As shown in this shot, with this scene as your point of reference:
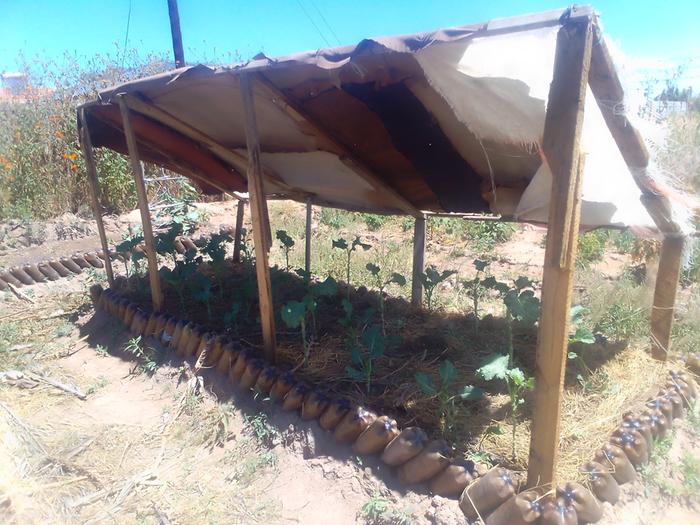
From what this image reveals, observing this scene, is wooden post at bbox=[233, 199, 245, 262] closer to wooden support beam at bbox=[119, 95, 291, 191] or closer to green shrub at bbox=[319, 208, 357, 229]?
wooden support beam at bbox=[119, 95, 291, 191]

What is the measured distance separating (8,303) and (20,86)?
723cm

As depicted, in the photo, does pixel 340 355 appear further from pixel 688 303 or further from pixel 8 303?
pixel 8 303

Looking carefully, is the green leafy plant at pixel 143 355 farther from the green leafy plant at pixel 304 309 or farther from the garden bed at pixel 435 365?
the green leafy plant at pixel 304 309

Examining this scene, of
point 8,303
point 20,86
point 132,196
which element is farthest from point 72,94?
point 8,303

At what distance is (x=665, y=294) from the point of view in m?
3.44

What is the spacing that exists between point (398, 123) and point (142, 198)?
238 cm

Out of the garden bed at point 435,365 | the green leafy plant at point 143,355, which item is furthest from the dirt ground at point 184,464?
the garden bed at point 435,365

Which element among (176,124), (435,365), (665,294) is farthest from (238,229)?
(665,294)

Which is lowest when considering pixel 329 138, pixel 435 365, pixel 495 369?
pixel 435 365

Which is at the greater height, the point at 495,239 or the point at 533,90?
the point at 533,90

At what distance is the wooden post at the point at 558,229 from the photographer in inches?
72.2

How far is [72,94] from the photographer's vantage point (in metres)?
10.1

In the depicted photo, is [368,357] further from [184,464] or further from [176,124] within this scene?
[176,124]

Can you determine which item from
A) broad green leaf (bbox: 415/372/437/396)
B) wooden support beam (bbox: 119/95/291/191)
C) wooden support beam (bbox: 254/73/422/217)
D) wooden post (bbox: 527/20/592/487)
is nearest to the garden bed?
broad green leaf (bbox: 415/372/437/396)
